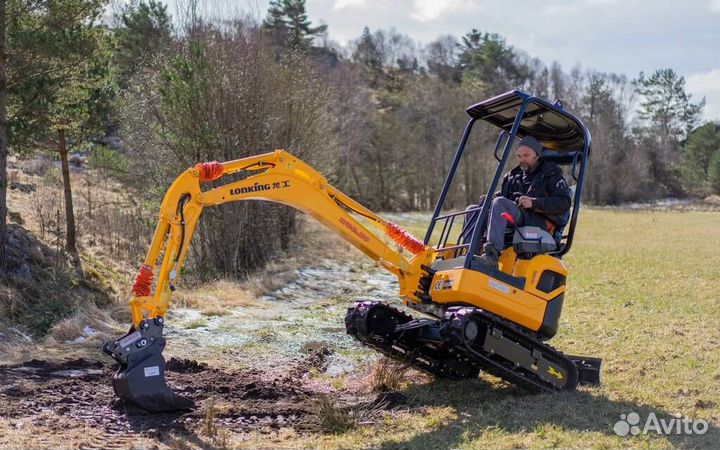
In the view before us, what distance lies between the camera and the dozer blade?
6.39 m

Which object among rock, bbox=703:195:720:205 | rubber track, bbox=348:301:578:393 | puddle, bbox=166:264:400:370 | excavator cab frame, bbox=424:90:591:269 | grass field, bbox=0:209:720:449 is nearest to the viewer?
A: grass field, bbox=0:209:720:449

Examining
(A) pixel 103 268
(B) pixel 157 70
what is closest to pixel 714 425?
(A) pixel 103 268

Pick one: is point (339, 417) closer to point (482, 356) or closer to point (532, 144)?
point (482, 356)

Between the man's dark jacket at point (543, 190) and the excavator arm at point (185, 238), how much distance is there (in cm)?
132

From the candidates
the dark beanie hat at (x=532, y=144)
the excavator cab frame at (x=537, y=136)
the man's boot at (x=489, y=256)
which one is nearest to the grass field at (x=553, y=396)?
the man's boot at (x=489, y=256)

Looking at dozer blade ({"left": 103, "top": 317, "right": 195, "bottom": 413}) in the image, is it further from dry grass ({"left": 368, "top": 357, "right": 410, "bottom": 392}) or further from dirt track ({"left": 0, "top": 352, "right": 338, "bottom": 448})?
dry grass ({"left": 368, "top": 357, "right": 410, "bottom": 392})

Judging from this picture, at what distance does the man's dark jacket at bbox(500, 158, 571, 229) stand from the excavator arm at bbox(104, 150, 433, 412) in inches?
52.1

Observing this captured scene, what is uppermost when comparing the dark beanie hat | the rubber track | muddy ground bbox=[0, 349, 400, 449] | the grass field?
the dark beanie hat

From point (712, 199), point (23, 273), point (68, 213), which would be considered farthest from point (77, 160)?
point (712, 199)

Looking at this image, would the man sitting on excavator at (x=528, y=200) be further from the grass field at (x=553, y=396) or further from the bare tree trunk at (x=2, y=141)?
the bare tree trunk at (x=2, y=141)

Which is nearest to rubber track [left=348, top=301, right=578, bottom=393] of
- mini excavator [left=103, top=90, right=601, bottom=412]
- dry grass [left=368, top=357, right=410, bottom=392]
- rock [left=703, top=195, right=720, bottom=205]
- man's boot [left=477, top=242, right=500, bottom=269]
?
mini excavator [left=103, top=90, right=601, bottom=412]

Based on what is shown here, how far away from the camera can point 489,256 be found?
724 cm

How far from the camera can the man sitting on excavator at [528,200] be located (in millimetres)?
7207

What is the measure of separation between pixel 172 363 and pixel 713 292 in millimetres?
11027
